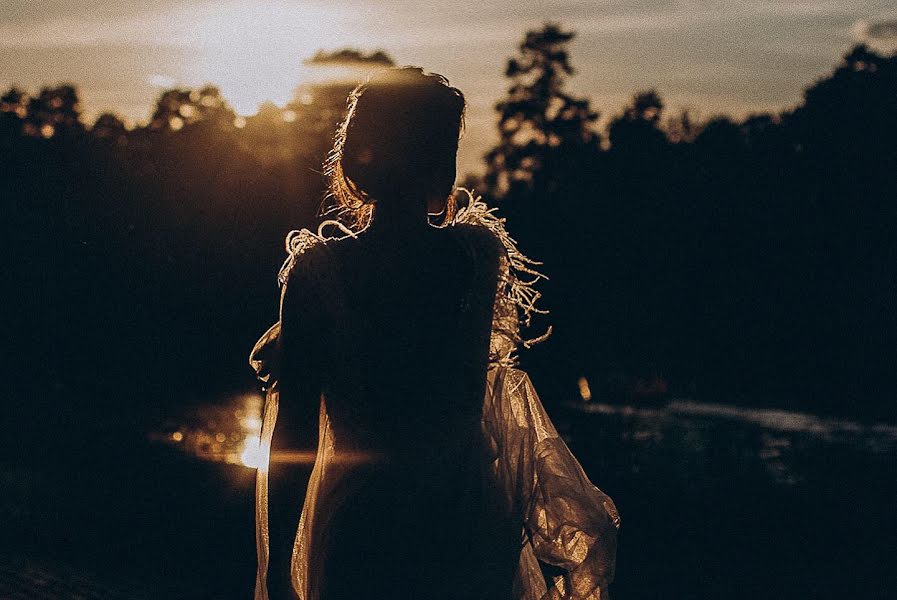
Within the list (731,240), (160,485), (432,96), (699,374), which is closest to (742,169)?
(731,240)

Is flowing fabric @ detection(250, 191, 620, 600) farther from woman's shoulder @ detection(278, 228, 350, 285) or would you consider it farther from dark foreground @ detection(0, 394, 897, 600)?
dark foreground @ detection(0, 394, 897, 600)

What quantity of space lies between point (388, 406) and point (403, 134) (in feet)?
1.64

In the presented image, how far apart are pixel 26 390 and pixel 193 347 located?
9277mm

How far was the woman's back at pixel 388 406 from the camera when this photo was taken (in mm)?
2359

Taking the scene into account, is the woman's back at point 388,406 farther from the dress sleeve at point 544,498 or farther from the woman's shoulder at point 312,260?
the dress sleeve at point 544,498

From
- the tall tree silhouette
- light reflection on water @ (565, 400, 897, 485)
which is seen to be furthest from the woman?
the tall tree silhouette

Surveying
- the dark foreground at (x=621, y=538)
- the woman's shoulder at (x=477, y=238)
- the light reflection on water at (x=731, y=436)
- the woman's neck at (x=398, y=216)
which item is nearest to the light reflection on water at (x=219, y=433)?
the dark foreground at (x=621, y=538)

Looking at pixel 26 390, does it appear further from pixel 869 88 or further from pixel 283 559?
pixel 869 88

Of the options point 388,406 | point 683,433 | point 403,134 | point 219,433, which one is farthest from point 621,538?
point 683,433

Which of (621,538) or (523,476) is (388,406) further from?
(621,538)

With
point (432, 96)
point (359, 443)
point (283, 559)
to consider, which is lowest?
point (283, 559)

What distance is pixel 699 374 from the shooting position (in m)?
39.6

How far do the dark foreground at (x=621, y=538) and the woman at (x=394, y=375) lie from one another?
21.7ft

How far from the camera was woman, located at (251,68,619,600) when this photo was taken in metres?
2.36
